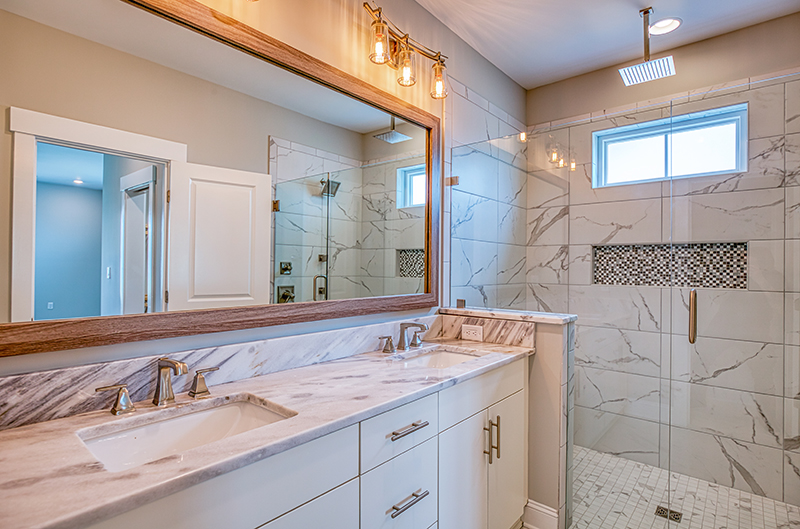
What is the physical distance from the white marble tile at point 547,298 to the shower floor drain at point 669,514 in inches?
43.1

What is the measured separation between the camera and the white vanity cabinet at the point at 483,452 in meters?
1.45

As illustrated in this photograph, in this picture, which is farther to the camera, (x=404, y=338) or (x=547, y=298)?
(x=547, y=298)

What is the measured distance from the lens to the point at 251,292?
1447 millimetres

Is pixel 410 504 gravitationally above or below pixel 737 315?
below

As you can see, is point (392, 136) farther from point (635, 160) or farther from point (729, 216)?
point (729, 216)

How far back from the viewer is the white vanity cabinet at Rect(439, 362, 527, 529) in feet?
4.76

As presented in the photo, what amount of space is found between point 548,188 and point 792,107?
1153 millimetres

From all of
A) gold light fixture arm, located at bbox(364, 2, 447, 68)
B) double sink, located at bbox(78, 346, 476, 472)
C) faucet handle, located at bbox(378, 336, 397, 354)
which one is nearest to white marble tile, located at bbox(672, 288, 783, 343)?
faucet handle, located at bbox(378, 336, 397, 354)

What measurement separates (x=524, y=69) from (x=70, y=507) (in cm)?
320

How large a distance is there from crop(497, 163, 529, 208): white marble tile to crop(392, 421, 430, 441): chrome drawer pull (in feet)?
5.77

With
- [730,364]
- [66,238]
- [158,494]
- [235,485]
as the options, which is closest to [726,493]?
[730,364]

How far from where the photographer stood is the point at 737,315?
79.0 inches

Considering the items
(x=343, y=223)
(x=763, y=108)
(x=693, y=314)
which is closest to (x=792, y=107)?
(x=763, y=108)

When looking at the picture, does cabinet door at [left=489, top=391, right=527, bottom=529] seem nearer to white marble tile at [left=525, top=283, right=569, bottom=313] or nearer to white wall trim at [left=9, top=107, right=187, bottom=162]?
white marble tile at [left=525, top=283, right=569, bottom=313]
